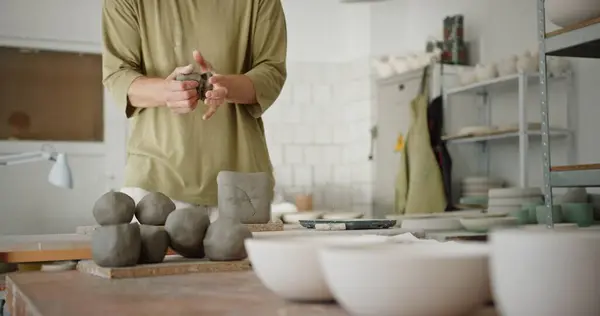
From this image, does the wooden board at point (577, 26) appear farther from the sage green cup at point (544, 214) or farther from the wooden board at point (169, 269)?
the wooden board at point (169, 269)

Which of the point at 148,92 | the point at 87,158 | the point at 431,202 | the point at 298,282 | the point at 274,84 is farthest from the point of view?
the point at 87,158

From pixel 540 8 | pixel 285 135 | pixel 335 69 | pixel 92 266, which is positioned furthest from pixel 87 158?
pixel 92 266

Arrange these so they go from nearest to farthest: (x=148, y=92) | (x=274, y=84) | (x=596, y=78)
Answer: (x=148, y=92)
(x=274, y=84)
(x=596, y=78)

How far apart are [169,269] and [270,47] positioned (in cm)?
113

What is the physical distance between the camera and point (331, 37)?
6871mm

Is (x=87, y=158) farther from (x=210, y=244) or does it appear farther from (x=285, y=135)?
(x=210, y=244)

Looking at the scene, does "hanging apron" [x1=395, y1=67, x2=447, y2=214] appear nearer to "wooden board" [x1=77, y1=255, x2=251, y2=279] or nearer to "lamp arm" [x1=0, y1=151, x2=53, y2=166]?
"lamp arm" [x1=0, y1=151, x2=53, y2=166]

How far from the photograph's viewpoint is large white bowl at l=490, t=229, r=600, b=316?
60cm

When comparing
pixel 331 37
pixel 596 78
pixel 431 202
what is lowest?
pixel 431 202

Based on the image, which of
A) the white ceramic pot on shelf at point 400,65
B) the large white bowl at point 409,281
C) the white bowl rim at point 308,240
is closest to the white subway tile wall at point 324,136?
the white ceramic pot on shelf at point 400,65

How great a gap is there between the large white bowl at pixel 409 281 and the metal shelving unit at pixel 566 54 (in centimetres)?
254

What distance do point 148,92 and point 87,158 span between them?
162 inches

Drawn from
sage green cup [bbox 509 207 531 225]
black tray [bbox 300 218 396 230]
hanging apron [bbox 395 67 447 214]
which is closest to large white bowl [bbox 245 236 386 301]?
black tray [bbox 300 218 396 230]

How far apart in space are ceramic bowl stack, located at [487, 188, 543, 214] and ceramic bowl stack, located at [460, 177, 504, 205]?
0.66 metres
